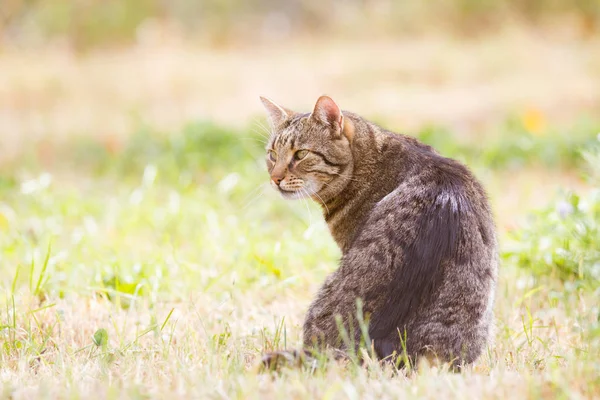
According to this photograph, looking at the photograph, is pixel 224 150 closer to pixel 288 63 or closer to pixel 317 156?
pixel 317 156

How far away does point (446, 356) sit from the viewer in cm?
234

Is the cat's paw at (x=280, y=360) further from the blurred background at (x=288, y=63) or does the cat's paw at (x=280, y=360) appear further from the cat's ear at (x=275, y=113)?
the blurred background at (x=288, y=63)

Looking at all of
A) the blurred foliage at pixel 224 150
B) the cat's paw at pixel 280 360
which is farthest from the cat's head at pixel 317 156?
the blurred foliage at pixel 224 150

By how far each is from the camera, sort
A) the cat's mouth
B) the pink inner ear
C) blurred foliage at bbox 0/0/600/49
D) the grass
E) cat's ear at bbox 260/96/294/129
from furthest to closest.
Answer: blurred foliage at bbox 0/0/600/49 → cat's ear at bbox 260/96/294/129 → the cat's mouth → the pink inner ear → the grass

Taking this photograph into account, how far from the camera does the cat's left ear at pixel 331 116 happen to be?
9.46ft

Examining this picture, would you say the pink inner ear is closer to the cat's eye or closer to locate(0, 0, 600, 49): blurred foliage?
the cat's eye

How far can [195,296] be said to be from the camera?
10.8ft

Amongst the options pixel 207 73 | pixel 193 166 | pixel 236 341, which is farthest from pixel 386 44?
pixel 236 341

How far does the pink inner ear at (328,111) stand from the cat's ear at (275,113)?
0.33m

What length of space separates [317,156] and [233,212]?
198 cm

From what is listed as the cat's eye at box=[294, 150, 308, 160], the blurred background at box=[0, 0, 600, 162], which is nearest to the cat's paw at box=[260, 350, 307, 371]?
the cat's eye at box=[294, 150, 308, 160]

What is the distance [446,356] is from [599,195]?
1567 mm

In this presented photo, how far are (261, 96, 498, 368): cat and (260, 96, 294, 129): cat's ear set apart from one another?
0.40m

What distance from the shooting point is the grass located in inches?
83.5
